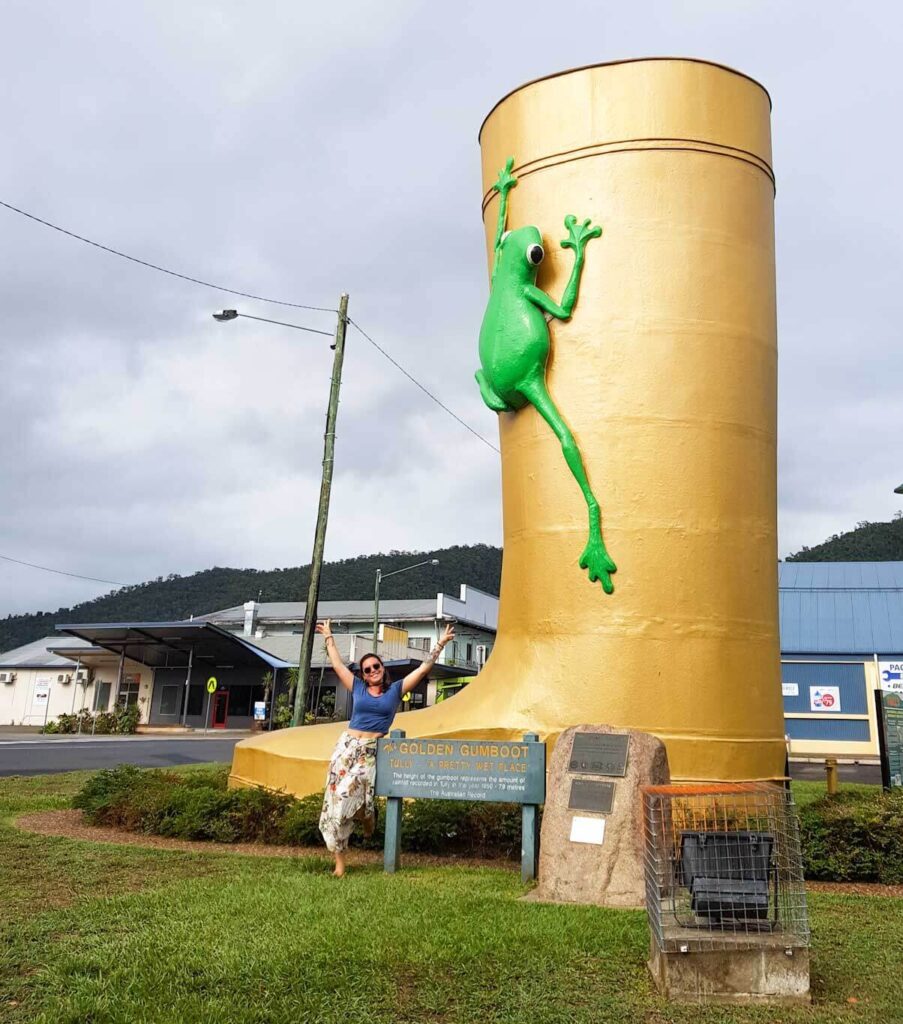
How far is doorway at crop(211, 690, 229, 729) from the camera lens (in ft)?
145

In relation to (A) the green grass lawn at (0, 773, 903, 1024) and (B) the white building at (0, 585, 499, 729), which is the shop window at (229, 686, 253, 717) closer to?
(B) the white building at (0, 585, 499, 729)

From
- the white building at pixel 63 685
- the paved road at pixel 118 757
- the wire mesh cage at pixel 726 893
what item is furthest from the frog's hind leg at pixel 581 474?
the white building at pixel 63 685

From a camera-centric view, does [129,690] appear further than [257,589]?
No

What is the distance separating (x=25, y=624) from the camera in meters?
90.8

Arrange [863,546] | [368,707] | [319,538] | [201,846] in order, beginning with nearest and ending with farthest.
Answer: [368,707] < [201,846] < [319,538] < [863,546]

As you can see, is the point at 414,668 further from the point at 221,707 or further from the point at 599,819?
the point at 599,819

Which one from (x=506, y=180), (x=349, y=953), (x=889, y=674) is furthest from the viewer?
(x=889, y=674)

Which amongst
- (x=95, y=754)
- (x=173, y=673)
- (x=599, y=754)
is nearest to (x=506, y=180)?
(x=599, y=754)

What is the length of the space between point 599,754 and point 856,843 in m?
2.87

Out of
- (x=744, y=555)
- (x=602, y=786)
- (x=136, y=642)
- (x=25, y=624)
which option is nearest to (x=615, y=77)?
(x=744, y=555)

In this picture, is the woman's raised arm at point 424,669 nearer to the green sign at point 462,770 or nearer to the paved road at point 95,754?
the green sign at point 462,770

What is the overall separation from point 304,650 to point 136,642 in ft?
90.6

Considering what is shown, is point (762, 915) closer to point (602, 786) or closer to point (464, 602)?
point (602, 786)

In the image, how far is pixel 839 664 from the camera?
26250 mm
